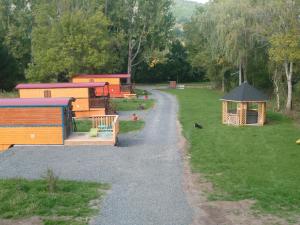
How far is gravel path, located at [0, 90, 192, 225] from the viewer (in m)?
10.3

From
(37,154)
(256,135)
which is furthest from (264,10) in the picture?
(37,154)

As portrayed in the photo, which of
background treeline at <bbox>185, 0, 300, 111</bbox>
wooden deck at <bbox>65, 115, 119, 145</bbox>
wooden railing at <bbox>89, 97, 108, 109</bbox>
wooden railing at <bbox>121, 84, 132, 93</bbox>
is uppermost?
background treeline at <bbox>185, 0, 300, 111</bbox>

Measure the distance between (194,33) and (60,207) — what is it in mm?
51315

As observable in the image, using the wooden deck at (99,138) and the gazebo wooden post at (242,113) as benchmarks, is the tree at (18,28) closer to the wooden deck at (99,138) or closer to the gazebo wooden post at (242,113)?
the gazebo wooden post at (242,113)

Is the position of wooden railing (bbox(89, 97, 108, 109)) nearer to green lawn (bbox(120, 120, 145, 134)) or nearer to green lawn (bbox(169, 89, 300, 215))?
green lawn (bbox(120, 120, 145, 134))

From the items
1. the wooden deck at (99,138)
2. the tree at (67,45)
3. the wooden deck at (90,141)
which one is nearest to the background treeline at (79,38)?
the tree at (67,45)

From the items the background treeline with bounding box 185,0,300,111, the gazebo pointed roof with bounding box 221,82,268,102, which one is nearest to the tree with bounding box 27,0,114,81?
the background treeline with bounding box 185,0,300,111

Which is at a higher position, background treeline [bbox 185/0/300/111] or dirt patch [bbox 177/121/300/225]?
background treeline [bbox 185/0/300/111]

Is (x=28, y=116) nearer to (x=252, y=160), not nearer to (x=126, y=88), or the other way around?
(x=252, y=160)

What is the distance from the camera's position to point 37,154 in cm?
1758

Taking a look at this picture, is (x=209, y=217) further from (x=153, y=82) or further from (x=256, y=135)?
(x=153, y=82)

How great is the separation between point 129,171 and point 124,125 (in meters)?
11.5

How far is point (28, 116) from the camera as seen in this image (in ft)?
64.0

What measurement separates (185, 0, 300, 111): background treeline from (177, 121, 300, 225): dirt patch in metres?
17.1
